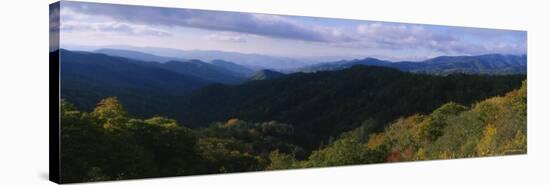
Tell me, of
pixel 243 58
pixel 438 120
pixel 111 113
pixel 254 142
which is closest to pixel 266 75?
pixel 243 58

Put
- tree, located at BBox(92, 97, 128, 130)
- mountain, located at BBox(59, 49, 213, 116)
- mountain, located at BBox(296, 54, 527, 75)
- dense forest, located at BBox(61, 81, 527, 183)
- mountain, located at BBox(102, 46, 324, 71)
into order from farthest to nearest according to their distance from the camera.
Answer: mountain, located at BBox(296, 54, 527, 75)
mountain, located at BBox(102, 46, 324, 71)
tree, located at BBox(92, 97, 128, 130)
dense forest, located at BBox(61, 81, 527, 183)
mountain, located at BBox(59, 49, 213, 116)

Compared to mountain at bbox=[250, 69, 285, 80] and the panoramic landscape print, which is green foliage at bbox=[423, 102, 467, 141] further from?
mountain at bbox=[250, 69, 285, 80]

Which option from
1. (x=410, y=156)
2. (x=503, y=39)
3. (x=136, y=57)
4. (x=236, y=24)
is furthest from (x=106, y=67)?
(x=503, y=39)

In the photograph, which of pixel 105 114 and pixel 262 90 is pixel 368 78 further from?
pixel 105 114

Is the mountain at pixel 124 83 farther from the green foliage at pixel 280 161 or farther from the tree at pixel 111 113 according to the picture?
the green foliage at pixel 280 161

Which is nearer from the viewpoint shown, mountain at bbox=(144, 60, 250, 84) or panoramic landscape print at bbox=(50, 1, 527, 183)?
panoramic landscape print at bbox=(50, 1, 527, 183)

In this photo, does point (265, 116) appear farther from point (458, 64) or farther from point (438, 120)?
point (458, 64)

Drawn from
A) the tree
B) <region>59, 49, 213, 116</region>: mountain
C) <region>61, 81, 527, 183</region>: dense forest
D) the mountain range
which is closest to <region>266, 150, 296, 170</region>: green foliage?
<region>61, 81, 527, 183</region>: dense forest
